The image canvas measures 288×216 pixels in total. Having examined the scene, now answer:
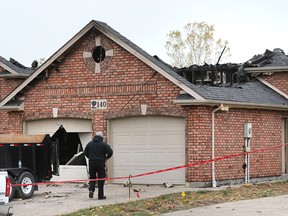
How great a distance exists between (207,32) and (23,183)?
129 feet

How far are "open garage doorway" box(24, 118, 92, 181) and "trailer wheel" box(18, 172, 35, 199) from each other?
444cm

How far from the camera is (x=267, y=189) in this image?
20234 mm

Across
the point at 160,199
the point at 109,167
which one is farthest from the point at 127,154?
the point at 160,199

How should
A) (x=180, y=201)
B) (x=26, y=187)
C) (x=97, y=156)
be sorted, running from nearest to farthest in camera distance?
(x=180, y=201)
(x=97, y=156)
(x=26, y=187)

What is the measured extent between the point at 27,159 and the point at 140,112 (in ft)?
14.4

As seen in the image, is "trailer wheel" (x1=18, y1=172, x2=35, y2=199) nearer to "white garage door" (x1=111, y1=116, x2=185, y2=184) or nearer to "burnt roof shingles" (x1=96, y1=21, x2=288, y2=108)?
"white garage door" (x1=111, y1=116, x2=185, y2=184)

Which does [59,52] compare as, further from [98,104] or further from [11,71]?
[11,71]

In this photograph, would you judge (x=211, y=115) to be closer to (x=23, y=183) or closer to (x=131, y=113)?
(x=131, y=113)

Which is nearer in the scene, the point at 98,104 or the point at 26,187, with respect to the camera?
the point at 26,187

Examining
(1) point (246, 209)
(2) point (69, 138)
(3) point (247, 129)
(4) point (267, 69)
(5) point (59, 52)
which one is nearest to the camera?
(1) point (246, 209)

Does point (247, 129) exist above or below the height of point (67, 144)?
above

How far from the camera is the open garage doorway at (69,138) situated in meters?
23.3

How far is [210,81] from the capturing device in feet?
83.8

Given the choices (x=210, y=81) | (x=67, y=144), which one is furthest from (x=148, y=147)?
(x=210, y=81)
